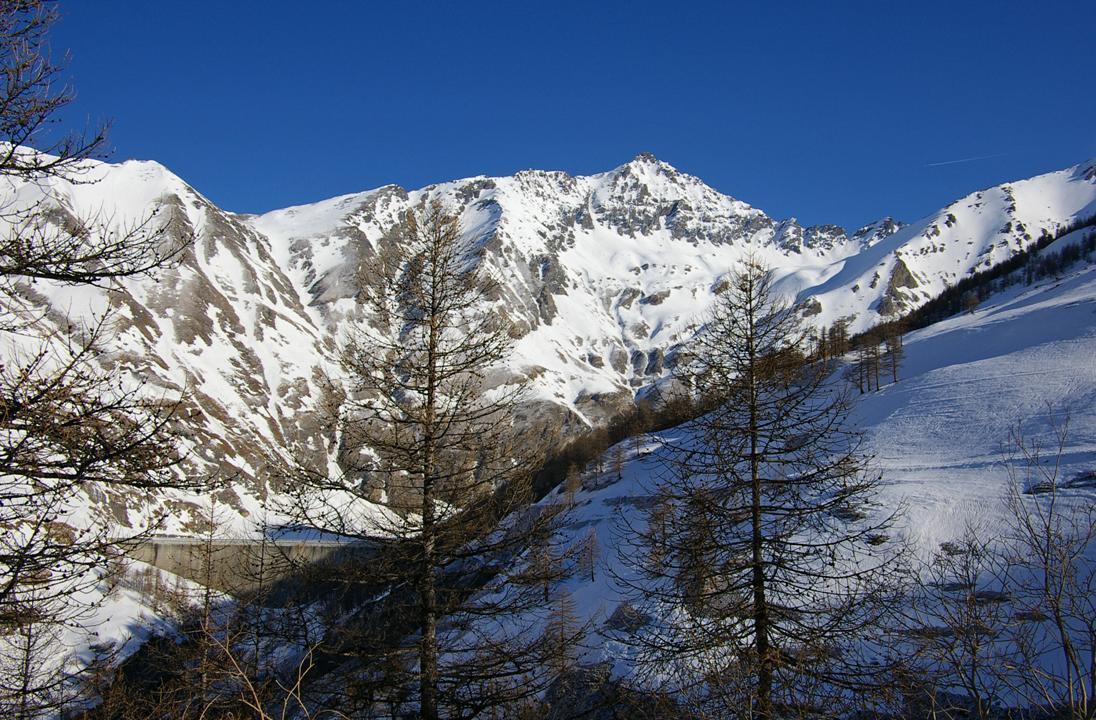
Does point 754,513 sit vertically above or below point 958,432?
above

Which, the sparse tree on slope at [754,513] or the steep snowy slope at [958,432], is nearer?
the sparse tree on slope at [754,513]

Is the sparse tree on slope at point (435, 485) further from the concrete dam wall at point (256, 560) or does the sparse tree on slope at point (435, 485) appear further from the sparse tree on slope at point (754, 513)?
the sparse tree on slope at point (754, 513)

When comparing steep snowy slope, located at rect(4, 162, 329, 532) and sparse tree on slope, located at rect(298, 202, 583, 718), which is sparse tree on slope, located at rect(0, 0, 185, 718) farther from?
steep snowy slope, located at rect(4, 162, 329, 532)

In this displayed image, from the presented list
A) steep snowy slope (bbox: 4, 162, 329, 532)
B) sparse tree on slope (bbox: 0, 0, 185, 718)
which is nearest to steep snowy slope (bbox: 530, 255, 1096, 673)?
sparse tree on slope (bbox: 0, 0, 185, 718)

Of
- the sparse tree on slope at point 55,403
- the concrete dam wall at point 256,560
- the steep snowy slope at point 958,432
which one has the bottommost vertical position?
the steep snowy slope at point 958,432

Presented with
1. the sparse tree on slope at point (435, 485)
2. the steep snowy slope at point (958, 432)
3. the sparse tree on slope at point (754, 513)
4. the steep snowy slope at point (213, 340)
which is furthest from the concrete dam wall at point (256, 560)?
the steep snowy slope at point (213, 340)

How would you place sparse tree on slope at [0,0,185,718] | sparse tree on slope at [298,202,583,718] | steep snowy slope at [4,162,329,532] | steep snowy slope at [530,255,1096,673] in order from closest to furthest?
1. sparse tree on slope at [0,0,185,718]
2. sparse tree on slope at [298,202,583,718]
3. steep snowy slope at [530,255,1096,673]
4. steep snowy slope at [4,162,329,532]

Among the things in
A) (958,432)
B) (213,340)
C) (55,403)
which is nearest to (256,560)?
(55,403)

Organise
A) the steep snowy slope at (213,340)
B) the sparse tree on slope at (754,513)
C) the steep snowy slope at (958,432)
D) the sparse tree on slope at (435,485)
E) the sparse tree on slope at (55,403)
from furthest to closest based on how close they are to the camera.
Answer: the steep snowy slope at (213,340) → the steep snowy slope at (958,432) → the sparse tree on slope at (754,513) → the sparse tree on slope at (435,485) → the sparse tree on slope at (55,403)

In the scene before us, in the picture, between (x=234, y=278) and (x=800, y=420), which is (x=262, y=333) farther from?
(x=800, y=420)

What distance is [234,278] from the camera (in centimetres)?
19038

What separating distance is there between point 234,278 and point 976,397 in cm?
18842

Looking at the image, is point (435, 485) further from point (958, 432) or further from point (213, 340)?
point (213, 340)

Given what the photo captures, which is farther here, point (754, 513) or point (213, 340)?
point (213, 340)
